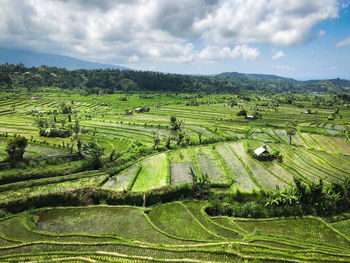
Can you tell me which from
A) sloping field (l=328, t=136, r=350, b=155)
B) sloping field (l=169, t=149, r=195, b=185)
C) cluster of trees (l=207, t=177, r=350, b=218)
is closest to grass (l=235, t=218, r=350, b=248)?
cluster of trees (l=207, t=177, r=350, b=218)

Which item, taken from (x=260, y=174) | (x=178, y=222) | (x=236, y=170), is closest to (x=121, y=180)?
(x=178, y=222)

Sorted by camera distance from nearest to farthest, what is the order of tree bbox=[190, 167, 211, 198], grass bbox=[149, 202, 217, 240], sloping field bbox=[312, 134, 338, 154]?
grass bbox=[149, 202, 217, 240], tree bbox=[190, 167, 211, 198], sloping field bbox=[312, 134, 338, 154]

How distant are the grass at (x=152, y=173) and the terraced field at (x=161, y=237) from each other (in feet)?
14.0

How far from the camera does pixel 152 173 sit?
101 feet

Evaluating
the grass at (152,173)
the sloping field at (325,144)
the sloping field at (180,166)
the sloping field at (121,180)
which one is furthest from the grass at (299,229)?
the sloping field at (325,144)

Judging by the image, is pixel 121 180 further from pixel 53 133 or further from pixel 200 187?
pixel 53 133

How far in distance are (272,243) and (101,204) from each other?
748 inches

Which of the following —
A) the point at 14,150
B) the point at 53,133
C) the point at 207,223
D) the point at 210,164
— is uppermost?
the point at 14,150

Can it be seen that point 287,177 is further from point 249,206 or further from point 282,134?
point 282,134

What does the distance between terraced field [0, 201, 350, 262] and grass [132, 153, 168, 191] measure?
14.0 ft

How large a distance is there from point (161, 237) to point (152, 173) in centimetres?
1293

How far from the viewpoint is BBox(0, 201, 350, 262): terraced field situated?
16.0 meters

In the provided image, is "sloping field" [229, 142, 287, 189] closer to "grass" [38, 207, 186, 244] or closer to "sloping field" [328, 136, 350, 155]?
"grass" [38, 207, 186, 244]

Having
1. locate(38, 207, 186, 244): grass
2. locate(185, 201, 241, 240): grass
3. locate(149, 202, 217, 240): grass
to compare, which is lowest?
locate(38, 207, 186, 244): grass
